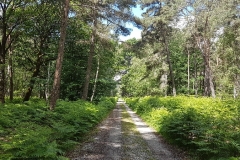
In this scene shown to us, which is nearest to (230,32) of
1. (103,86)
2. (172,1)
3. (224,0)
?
(224,0)

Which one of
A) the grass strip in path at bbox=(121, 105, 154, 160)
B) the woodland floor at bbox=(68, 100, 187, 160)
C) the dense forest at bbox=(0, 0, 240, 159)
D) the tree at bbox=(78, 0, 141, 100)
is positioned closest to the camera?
the woodland floor at bbox=(68, 100, 187, 160)

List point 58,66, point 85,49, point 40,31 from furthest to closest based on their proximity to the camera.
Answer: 1. point 85,49
2. point 40,31
3. point 58,66

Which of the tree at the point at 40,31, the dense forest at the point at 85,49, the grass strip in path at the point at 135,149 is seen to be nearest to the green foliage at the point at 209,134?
the dense forest at the point at 85,49

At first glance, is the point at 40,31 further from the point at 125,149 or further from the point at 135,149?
the point at 135,149

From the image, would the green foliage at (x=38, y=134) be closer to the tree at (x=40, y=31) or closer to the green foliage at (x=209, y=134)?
the green foliage at (x=209, y=134)

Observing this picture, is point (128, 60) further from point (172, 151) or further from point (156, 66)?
point (172, 151)

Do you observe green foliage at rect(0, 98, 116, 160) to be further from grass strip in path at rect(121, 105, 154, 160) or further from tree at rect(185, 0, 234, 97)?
tree at rect(185, 0, 234, 97)

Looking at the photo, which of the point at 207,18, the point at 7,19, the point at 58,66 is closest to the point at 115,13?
the point at 58,66

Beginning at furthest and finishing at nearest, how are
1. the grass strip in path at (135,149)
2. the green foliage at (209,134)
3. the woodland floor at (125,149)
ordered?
the grass strip in path at (135,149), the woodland floor at (125,149), the green foliage at (209,134)

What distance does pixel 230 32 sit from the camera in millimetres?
30875

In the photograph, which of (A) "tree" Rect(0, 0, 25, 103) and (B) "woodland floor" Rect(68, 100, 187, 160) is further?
(A) "tree" Rect(0, 0, 25, 103)

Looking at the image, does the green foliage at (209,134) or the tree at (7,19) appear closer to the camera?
the green foliage at (209,134)

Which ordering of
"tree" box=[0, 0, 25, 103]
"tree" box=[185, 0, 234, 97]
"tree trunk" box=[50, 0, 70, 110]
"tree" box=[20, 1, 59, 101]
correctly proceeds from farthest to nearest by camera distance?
"tree" box=[185, 0, 234, 97], "tree" box=[20, 1, 59, 101], "tree" box=[0, 0, 25, 103], "tree trunk" box=[50, 0, 70, 110]

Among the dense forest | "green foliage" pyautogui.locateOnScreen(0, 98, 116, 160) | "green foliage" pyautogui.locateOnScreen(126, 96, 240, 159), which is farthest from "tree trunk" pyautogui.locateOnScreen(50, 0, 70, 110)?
"green foliage" pyautogui.locateOnScreen(126, 96, 240, 159)
